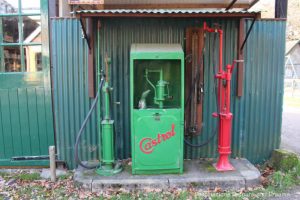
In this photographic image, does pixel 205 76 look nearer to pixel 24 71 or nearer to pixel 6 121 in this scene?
pixel 24 71

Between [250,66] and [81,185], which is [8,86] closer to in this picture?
[81,185]

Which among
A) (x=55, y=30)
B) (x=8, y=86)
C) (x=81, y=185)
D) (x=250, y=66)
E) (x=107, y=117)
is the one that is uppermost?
(x=55, y=30)

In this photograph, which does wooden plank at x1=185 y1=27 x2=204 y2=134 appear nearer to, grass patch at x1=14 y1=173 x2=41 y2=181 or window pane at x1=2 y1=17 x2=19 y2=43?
grass patch at x1=14 y1=173 x2=41 y2=181

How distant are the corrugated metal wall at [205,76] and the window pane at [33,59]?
374 millimetres

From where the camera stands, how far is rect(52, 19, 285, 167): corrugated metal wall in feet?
14.9

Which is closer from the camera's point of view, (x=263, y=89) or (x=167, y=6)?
(x=263, y=89)

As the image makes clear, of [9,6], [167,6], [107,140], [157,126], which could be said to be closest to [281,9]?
[167,6]

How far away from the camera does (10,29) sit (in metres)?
4.75

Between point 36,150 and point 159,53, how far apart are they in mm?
2651

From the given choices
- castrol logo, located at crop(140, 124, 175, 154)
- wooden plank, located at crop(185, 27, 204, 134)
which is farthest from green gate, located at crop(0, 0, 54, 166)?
wooden plank, located at crop(185, 27, 204, 134)

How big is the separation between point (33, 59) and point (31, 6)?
85cm

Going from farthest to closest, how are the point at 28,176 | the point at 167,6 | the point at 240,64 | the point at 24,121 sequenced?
the point at 167,6, the point at 24,121, the point at 240,64, the point at 28,176

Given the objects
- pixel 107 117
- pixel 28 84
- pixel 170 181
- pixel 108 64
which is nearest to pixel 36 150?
pixel 28 84

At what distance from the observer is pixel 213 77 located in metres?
4.72
